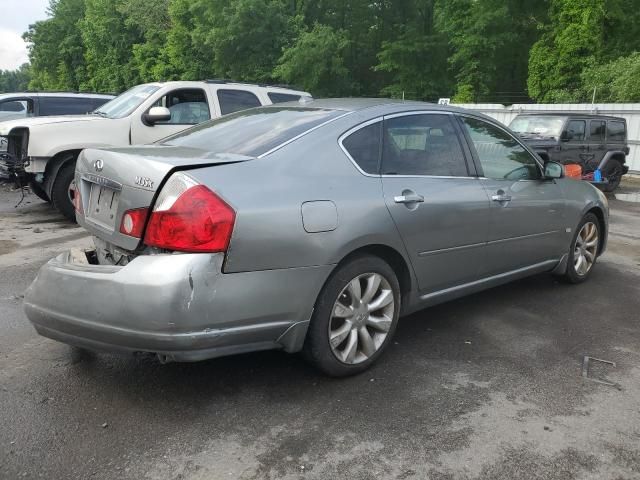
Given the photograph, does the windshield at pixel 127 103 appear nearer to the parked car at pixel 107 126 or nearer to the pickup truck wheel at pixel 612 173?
the parked car at pixel 107 126

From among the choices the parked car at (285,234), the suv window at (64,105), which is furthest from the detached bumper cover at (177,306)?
the suv window at (64,105)

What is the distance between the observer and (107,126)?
25.9ft

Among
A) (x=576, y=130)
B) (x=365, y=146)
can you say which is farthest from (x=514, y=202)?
(x=576, y=130)

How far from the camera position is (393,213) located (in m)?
3.45

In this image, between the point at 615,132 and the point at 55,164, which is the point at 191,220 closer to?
the point at 55,164

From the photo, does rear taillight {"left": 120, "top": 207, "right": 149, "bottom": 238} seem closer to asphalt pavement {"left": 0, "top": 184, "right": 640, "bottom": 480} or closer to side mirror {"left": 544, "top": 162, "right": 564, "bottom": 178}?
asphalt pavement {"left": 0, "top": 184, "right": 640, "bottom": 480}

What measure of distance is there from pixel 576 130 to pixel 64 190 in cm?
1038

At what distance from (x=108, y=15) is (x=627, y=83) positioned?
42718 mm

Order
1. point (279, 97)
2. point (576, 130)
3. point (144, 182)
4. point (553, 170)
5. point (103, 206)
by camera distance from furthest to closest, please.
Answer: point (576, 130)
point (279, 97)
point (553, 170)
point (103, 206)
point (144, 182)

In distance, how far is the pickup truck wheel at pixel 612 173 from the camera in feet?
43.8

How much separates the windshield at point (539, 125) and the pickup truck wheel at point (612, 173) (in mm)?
1686

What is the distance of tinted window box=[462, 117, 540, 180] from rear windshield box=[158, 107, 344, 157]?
4.01 feet

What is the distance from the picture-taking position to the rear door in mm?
3586

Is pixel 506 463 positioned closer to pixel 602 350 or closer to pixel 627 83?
pixel 602 350
